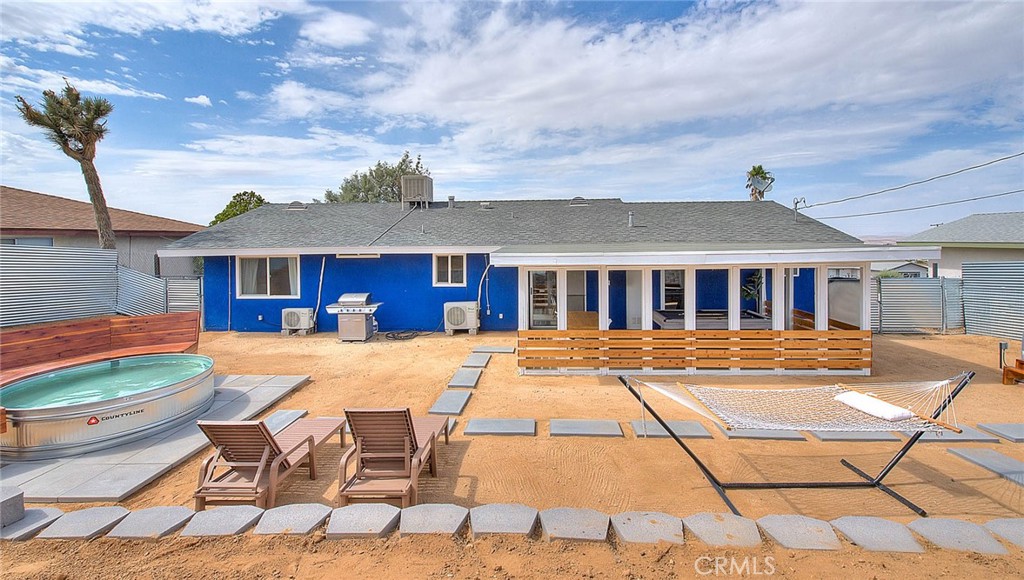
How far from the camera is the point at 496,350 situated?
11.1m

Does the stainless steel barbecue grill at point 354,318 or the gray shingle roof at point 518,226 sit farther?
the gray shingle roof at point 518,226

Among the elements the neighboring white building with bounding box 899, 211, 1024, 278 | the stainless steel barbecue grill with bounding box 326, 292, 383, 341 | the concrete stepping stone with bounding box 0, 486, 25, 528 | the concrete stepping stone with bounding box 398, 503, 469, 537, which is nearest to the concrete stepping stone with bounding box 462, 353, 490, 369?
the stainless steel barbecue grill with bounding box 326, 292, 383, 341

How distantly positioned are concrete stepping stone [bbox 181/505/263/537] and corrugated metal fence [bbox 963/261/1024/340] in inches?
701

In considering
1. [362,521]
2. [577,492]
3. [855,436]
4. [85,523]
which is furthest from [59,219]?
[855,436]

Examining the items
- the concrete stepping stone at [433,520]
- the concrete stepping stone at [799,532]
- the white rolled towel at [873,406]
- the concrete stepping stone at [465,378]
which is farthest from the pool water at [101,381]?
the white rolled towel at [873,406]

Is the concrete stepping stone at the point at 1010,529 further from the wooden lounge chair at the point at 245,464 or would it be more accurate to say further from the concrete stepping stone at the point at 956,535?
the wooden lounge chair at the point at 245,464

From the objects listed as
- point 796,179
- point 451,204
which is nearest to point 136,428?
point 451,204

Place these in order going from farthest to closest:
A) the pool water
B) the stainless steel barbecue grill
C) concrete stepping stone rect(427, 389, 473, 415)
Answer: the stainless steel barbecue grill < concrete stepping stone rect(427, 389, 473, 415) < the pool water

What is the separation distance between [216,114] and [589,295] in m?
14.9

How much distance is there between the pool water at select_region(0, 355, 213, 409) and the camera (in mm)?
6402

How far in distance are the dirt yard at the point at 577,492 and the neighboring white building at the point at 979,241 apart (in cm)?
1279

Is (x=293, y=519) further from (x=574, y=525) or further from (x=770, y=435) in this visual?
(x=770, y=435)

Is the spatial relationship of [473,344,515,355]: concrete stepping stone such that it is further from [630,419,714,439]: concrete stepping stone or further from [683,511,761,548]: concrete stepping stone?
[683,511,761,548]: concrete stepping stone

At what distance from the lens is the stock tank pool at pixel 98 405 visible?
5109 mm
